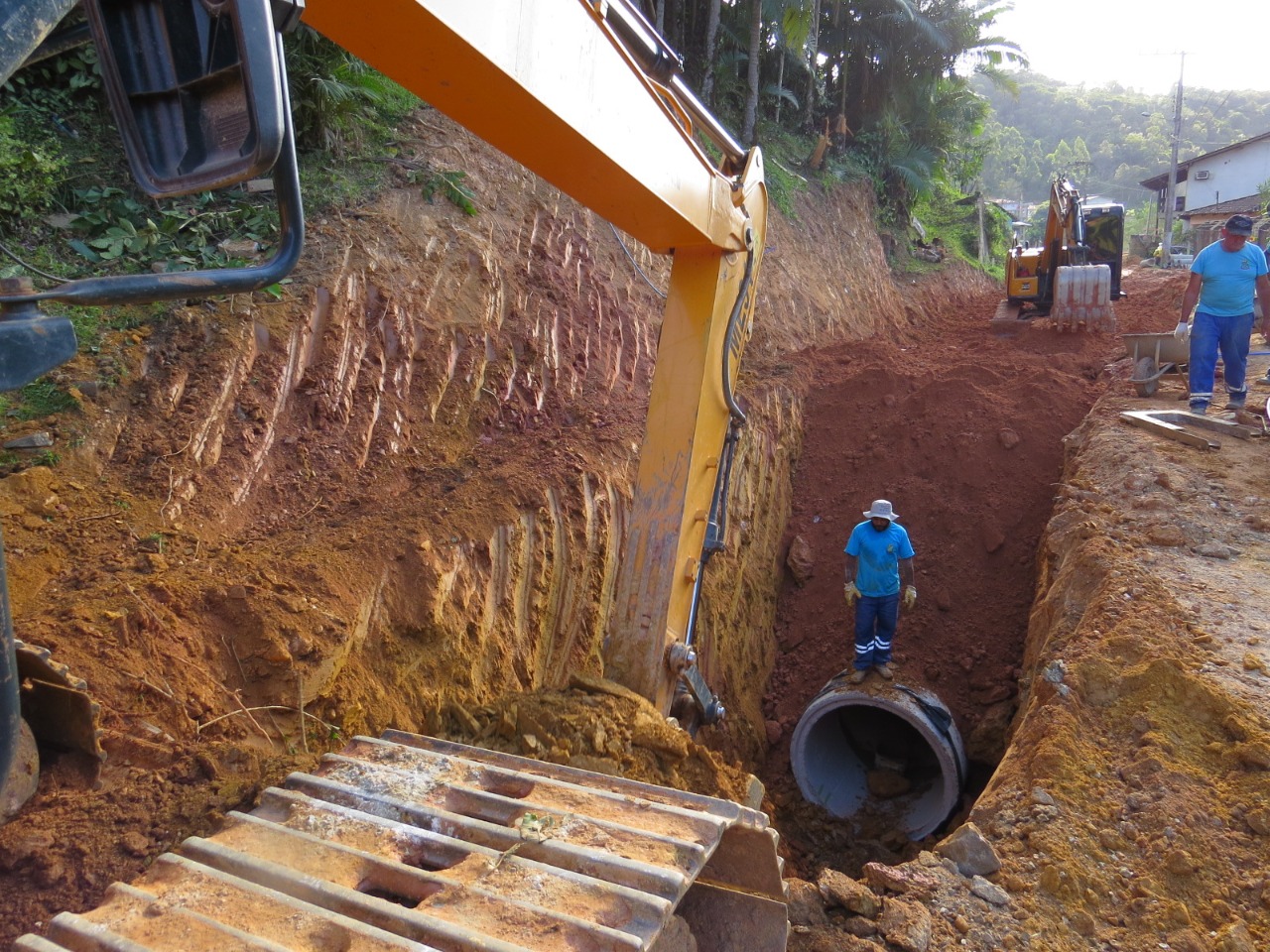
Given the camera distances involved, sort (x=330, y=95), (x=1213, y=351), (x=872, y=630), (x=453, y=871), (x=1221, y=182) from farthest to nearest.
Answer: (x=1221, y=182), (x=1213, y=351), (x=330, y=95), (x=872, y=630), (x=453, y=871)

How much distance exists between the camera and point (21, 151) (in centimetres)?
618

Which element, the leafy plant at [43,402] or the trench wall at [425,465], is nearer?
the trench wall at [425,465]

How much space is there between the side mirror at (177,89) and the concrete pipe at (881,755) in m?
5.52

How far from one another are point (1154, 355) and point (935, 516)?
3220mm

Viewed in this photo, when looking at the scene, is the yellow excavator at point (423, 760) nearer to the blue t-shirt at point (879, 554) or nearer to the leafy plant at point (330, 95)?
the blue t-shirt at point (879, 554)

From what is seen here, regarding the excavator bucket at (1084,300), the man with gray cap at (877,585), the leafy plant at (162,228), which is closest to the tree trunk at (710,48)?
the excavator bucket at (1084,300)

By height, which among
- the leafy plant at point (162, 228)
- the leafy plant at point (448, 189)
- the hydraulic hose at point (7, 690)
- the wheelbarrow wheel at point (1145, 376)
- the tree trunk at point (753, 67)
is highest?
the tree trunk at point (753, 67)

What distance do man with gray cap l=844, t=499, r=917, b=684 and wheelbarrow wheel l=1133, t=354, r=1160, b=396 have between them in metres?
4.10

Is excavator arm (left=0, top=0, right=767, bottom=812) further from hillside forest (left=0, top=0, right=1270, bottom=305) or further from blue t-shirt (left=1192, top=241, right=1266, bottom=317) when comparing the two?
blue t-shirt (left=1192, top=241, right=1266, bottom=317)

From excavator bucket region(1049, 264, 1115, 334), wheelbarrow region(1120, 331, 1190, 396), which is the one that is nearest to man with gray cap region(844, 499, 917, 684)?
wheelbarrow region(1120, 331, 1190, 396)

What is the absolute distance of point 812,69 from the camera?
1797 centimetres

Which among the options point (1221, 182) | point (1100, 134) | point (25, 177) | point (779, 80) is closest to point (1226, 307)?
point (25, 177)

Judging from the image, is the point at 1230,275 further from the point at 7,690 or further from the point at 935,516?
the point at 7,690

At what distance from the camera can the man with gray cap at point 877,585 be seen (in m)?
6.23
